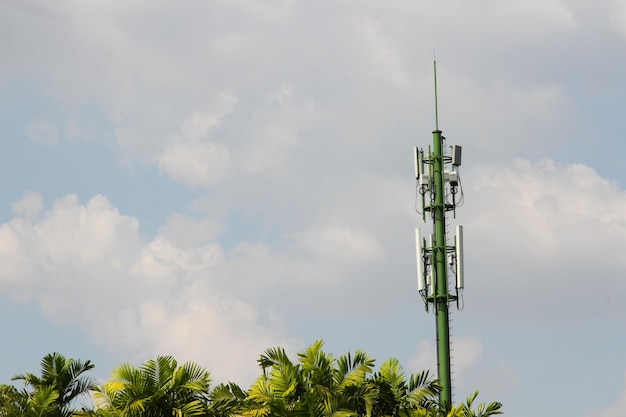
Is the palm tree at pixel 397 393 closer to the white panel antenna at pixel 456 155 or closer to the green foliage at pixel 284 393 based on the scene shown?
the green foliage at pixel 284 393

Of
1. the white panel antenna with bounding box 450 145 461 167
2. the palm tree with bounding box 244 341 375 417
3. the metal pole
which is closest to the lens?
the palm tree with bounding box 244 341 375 417

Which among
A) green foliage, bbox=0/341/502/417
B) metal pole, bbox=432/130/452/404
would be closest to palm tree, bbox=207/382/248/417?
green foliage, bbox=0/341/502/417

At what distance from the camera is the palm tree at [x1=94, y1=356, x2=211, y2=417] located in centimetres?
2900

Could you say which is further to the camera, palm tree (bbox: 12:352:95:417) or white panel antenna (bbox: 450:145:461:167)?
white panel antenna (bbox: 450:145:461:167)

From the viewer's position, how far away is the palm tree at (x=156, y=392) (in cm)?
2900

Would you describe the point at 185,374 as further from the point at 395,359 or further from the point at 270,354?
the point at 395,359

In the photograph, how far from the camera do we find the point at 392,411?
31.2m

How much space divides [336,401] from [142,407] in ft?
17.3

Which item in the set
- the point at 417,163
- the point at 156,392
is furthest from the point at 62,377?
the point at 417,163

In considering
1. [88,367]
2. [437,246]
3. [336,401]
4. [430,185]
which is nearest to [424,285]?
[437,246]

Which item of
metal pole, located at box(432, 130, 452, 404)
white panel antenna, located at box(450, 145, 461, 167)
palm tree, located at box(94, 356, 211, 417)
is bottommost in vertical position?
palm tree, located at box(94, 356, 211, 417)

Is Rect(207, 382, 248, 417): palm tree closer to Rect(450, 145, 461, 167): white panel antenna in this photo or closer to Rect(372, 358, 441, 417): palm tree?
Rect(372, 358, 441, 417): palm tree

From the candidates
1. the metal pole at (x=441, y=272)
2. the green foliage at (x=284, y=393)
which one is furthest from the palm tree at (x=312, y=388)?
the metal pole at (x=441, y=272)

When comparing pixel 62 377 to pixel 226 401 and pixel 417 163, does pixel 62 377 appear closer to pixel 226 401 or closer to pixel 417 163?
pixel 226 401
